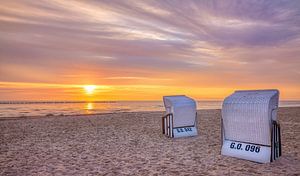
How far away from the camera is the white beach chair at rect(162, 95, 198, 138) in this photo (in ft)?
57.2

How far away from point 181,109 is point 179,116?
469 mm

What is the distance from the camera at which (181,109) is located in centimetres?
1744

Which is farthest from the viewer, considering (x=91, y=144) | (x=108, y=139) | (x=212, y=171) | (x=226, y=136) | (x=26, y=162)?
(x=108, y=139)

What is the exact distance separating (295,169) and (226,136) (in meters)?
2.97

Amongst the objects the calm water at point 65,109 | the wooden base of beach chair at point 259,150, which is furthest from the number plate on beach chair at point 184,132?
the calm water at point 65,109

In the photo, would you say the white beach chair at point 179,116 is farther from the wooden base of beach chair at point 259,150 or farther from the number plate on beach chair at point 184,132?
the wooden base of beach chair at point 259,150

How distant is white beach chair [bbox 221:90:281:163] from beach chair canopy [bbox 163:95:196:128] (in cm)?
502

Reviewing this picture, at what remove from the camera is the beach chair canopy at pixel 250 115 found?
35.7 feet

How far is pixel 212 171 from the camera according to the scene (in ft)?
33.1

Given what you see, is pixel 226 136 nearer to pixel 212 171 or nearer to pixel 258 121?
pixel 258 121

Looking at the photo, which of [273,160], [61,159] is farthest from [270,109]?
[61,159]

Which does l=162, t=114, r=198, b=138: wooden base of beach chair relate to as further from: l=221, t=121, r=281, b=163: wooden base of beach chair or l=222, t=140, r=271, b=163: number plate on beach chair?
l=221, t=121, r=281, b=163: wooden base of beach chair

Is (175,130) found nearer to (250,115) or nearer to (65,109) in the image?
(250,115)

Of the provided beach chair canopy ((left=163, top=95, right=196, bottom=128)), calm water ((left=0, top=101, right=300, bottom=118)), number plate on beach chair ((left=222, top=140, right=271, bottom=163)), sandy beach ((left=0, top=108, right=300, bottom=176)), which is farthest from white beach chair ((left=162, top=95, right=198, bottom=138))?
calm water ((left=0, top=101, right=300, bottom=118))
